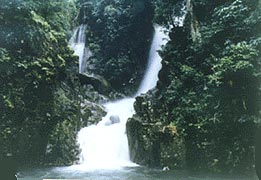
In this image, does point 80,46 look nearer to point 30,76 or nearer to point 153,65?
point 153,65

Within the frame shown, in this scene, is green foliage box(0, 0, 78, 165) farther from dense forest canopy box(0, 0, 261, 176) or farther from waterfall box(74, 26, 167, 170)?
waterfall box(74, 26, 167, 170)

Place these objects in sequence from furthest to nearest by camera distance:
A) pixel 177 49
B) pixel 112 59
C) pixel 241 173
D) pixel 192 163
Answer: pixel 112 59
pixel 177 49
pixel 192 163
pixel 241 173

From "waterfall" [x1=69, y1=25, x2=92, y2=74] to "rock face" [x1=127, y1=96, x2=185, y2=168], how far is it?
8307mm

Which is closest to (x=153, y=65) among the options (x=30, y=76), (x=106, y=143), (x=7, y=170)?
(x=106, y=143)

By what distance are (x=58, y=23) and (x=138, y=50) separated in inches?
280

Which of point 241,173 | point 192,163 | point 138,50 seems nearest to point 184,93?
point 192,163

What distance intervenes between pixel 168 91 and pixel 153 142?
1.68 m

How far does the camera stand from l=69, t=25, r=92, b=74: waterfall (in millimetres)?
20205

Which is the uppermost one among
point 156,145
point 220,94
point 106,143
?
point 220,94

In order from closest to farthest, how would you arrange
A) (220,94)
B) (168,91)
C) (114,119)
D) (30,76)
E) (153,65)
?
1. (220,94)
2. (168,91)
3. (30,76)
4. (114,119)
5. (153,65)

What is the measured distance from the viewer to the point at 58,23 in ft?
43.6

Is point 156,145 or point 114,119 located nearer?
point 156,145

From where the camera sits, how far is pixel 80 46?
21.0m

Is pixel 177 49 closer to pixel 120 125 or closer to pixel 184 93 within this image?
pixel 184 93
